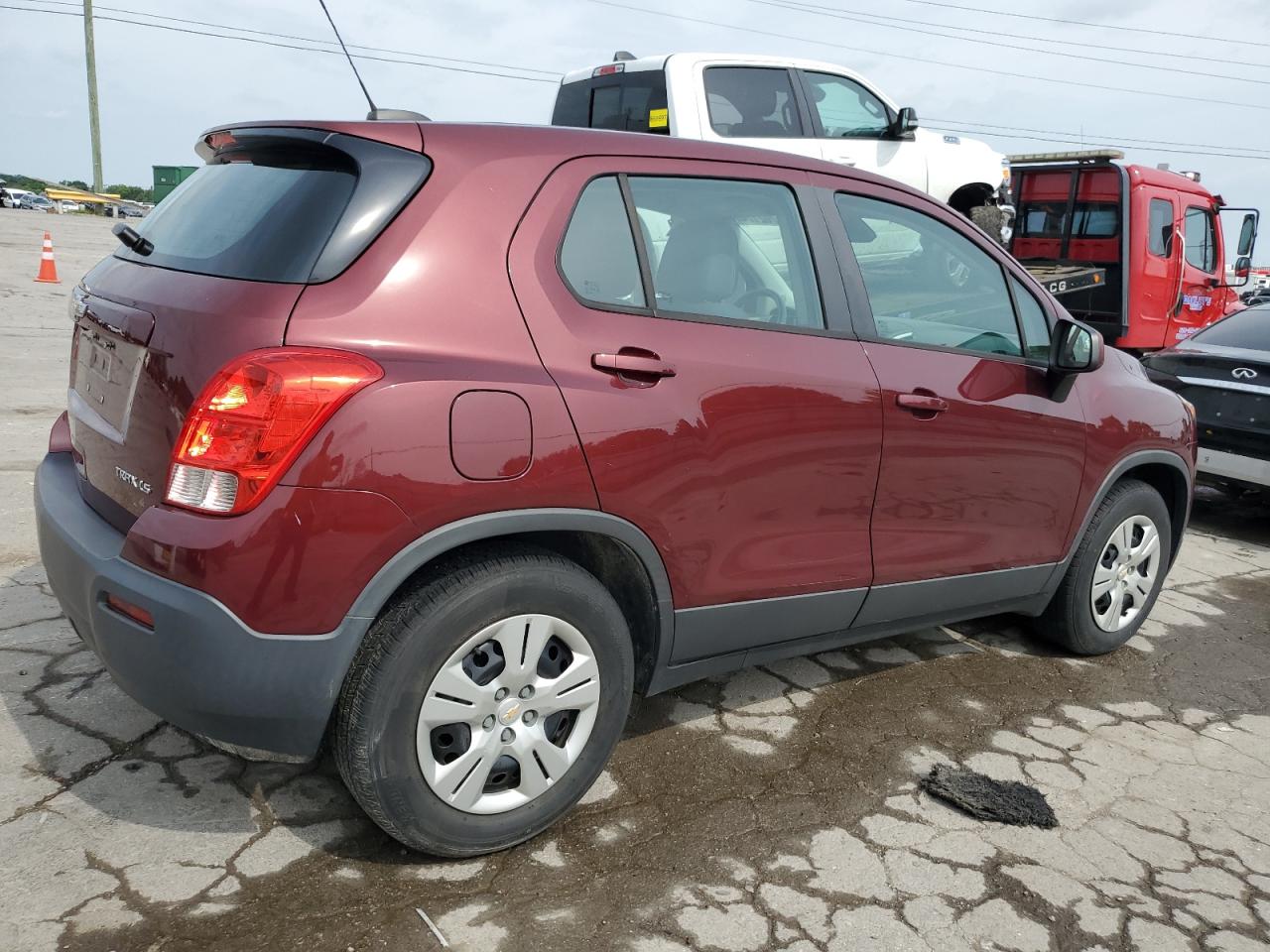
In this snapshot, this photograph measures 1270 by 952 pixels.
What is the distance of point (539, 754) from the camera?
2586 millimetres

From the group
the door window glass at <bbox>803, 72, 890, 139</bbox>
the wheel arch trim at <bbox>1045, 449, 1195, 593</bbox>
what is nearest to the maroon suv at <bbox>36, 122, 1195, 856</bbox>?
the wheel arch trim at <bbox>1045, 449, 1195, 593</bbox>

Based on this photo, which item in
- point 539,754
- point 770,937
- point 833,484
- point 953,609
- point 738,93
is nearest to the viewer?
point 770,937

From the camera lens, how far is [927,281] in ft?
11.3

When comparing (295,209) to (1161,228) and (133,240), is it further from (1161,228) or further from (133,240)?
(1161,228)

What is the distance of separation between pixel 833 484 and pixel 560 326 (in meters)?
1.00

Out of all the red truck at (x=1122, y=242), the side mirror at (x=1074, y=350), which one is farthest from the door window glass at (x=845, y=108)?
the side mirror at (x=1074, y=350)

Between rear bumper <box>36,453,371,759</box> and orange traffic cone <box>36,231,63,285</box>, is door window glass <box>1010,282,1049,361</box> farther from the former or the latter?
orange traffic cone <box>36,231,63,285</box>

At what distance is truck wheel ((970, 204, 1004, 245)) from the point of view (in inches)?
357

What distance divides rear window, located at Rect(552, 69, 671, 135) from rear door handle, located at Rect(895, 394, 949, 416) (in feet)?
14.9

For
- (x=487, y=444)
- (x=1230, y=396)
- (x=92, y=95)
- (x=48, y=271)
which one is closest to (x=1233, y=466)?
(x=1230, y=396)

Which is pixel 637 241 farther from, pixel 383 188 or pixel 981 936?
pixel 981 936

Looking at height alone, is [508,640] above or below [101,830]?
above

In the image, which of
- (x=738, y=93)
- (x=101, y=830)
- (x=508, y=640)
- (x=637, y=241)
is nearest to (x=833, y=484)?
(x=637, y=241)

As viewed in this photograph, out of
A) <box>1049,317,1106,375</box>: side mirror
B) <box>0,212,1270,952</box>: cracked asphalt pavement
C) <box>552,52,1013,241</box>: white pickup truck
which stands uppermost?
<box>552,52,1013,241</box>: white pickup truck
